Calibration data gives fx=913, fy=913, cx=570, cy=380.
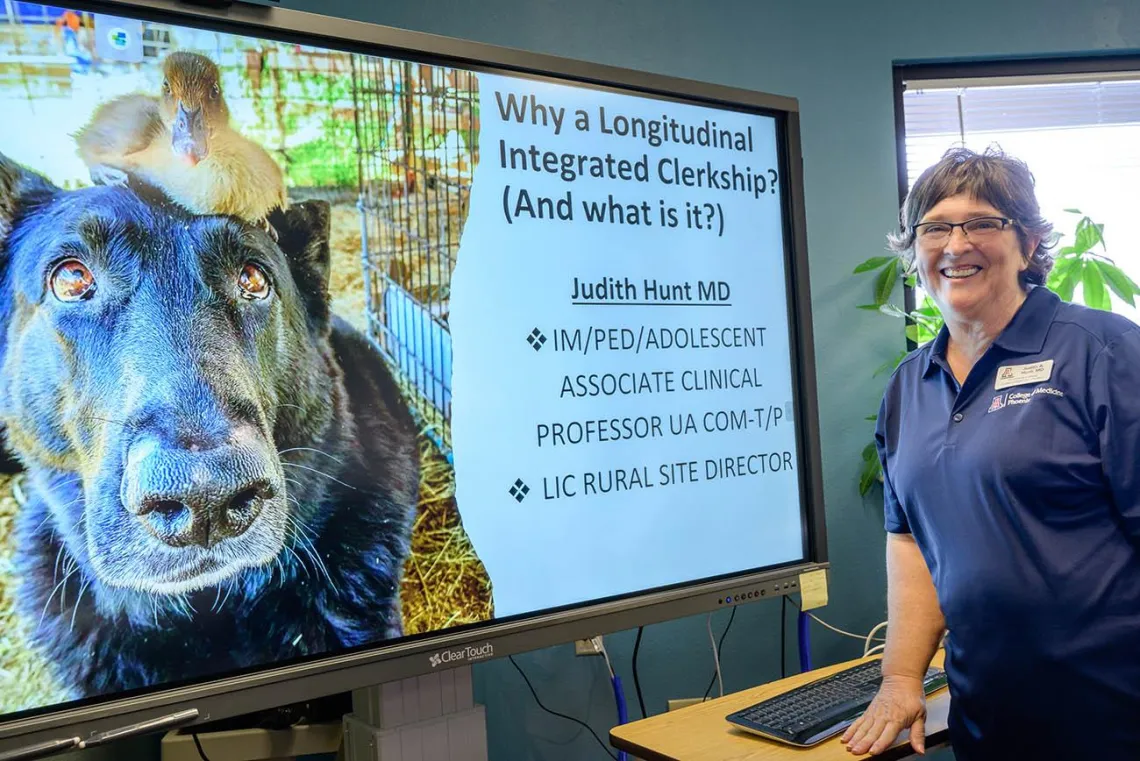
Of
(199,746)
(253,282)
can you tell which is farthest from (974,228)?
(199,746)

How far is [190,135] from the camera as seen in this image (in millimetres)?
1304

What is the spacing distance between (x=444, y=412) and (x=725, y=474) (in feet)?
2.13

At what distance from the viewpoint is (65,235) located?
1.21 metres

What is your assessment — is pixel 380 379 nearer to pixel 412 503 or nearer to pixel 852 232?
pixel 412 503

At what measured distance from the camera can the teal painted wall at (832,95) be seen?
237cm

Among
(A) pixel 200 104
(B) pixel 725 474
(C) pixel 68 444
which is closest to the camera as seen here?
(C) pixel 68 444

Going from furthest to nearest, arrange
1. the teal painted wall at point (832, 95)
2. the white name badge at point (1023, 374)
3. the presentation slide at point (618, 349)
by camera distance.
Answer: the teal painted wall at point (832, 95), the presentation slide at point (618, 349), the white name badge at point (1023, 374)

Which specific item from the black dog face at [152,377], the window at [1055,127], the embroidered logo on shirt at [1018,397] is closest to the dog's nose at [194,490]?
the black dog face at [152,377]

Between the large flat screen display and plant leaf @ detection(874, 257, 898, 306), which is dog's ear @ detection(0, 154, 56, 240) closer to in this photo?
the large flat screen display

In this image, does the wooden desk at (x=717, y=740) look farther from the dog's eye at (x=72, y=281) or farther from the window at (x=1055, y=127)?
the window at (x=1055, y=127)

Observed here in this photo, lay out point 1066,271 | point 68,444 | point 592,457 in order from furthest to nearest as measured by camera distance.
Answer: point 1066,271 < point 592,457 < point 68,444

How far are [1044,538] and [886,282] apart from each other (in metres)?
1.33

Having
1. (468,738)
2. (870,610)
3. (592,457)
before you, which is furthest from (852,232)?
(468,738)

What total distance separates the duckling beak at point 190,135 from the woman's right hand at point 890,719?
1.31m
